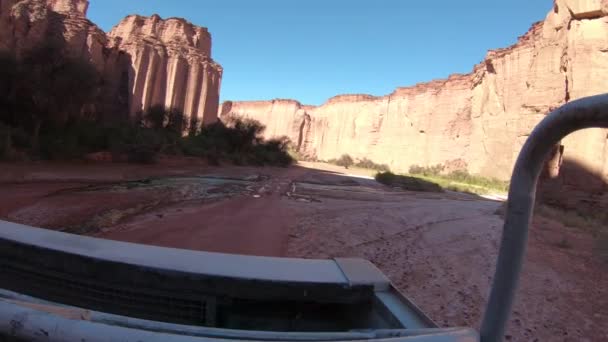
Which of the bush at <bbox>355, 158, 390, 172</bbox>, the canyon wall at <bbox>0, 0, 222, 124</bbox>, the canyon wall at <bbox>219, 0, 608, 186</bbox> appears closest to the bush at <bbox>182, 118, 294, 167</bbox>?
the canyon wall at <bbox>0, 0, 222, 124</bbox>

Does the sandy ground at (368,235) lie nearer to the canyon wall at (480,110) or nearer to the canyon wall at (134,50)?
the canyon wall at (480,110)

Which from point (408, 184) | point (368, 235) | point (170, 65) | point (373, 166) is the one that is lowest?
point (368, 235)

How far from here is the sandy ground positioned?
320 cm

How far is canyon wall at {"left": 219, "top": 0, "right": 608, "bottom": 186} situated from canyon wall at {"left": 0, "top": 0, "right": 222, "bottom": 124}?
70.8 feet

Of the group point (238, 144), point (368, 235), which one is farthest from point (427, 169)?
point (368, 235)

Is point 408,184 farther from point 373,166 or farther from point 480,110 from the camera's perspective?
point 373,166

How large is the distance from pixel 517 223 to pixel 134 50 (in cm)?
3606

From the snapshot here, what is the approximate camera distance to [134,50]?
31031 millimetres

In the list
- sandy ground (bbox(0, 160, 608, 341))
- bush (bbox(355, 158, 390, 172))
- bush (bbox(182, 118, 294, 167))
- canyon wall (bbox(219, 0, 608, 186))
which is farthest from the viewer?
bush (bbox(355, 158, 390, 172))

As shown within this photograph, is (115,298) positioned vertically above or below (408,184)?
below

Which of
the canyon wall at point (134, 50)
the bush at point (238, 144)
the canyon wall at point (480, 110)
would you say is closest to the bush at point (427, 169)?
the canyon wall at point (480, 110)

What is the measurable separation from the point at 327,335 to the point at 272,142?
2902cm

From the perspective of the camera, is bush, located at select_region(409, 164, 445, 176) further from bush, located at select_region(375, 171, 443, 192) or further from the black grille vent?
the black grille vent

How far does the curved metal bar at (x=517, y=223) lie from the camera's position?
1054 mm
